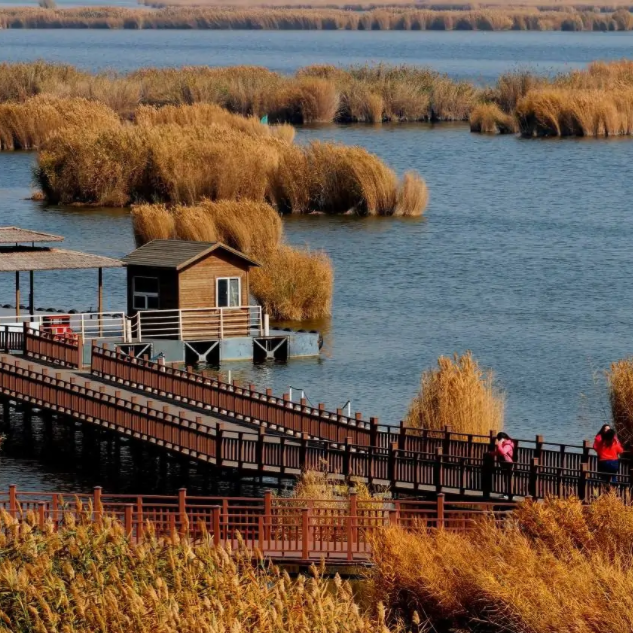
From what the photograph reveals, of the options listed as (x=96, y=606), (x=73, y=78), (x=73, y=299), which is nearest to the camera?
(x=96, y=606)

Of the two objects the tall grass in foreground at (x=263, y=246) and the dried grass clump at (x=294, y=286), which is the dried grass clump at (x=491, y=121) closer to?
the tall grass in foreground at (x=263, y=246)

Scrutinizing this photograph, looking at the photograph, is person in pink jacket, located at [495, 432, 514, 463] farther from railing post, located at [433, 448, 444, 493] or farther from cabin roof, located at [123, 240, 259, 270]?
cabin roof, located at [123, 240, 259, 270]

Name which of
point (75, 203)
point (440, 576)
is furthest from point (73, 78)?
point (440, 576)

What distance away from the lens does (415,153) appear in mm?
103188

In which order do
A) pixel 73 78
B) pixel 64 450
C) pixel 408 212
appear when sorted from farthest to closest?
pixel 73 78 < pixel 408 212 < pixel 64 450

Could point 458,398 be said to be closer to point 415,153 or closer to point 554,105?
point 415,153

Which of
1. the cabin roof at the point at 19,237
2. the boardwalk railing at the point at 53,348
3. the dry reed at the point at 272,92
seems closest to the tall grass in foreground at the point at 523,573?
the boardwalk railing at the point at 53,348

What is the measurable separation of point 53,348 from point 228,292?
7.41 metres

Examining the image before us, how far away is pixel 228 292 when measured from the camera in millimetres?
50312

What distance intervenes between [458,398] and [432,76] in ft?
310

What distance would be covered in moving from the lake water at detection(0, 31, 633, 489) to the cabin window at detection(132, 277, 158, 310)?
10.2ft

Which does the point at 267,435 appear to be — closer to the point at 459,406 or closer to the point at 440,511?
the point at 459,406

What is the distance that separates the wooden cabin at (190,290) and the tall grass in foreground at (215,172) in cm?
2505

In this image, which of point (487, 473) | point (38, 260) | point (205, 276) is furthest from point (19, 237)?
point (487, 473)
